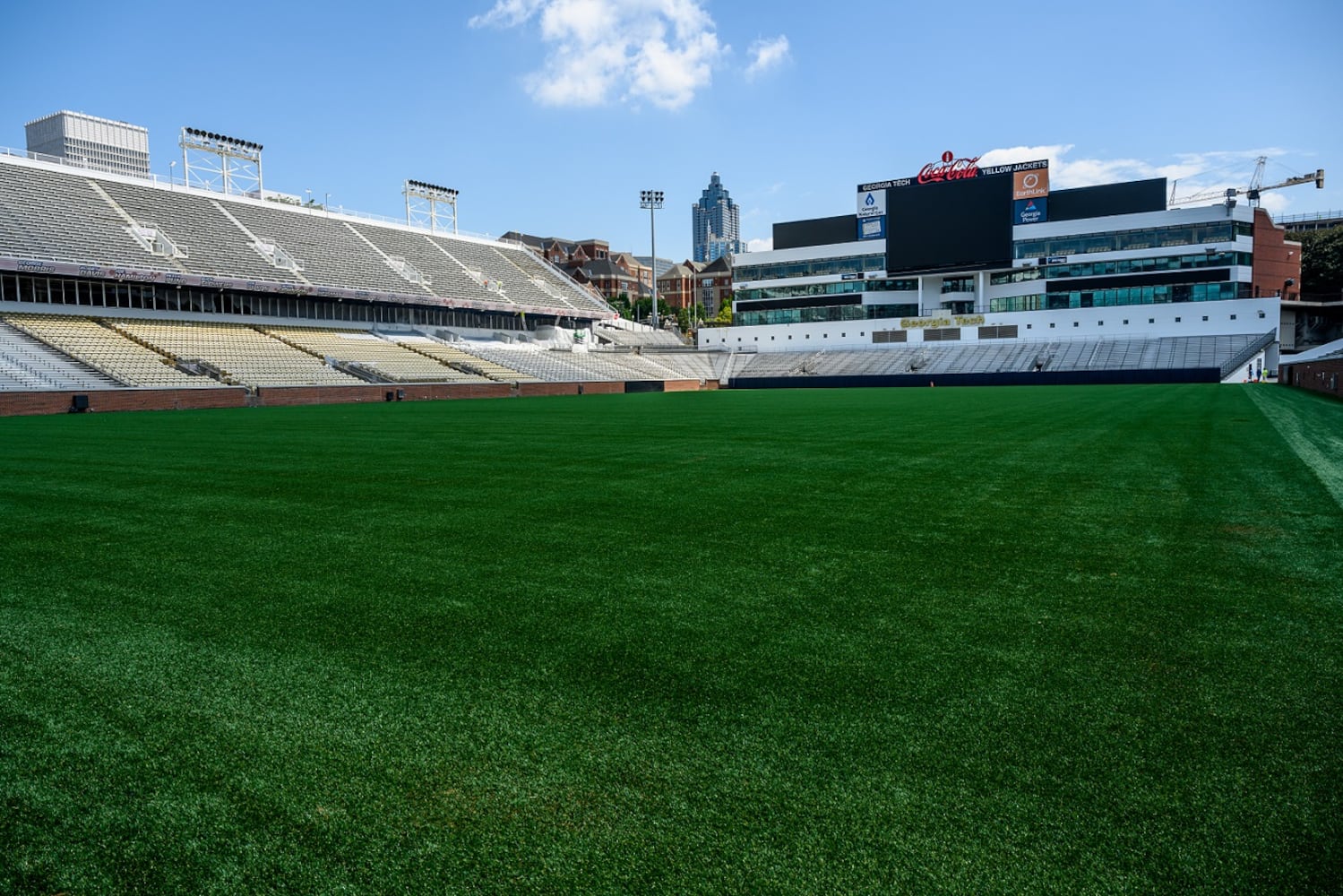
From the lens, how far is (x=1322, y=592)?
13.6 ft

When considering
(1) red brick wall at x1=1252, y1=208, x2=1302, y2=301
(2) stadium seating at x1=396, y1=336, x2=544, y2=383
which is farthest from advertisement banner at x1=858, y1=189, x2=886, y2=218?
(1) red brick wall at x1=1252, y1=208, x2=1302, y2=301

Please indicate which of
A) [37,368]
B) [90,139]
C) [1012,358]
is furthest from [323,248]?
[90,139]

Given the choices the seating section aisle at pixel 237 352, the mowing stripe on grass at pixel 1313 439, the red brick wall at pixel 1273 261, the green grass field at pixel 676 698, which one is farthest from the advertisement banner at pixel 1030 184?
the green grass field at pixel 676 698

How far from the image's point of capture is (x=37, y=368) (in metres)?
29.7

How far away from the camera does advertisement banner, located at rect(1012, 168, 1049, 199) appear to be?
58.8 m

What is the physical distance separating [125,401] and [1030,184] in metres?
59.7

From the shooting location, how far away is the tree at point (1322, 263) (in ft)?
251

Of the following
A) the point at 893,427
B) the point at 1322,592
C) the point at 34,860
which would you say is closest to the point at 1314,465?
the point at 1322,592

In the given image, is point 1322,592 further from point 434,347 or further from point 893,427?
point 434,347

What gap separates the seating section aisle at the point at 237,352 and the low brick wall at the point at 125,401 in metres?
2.63

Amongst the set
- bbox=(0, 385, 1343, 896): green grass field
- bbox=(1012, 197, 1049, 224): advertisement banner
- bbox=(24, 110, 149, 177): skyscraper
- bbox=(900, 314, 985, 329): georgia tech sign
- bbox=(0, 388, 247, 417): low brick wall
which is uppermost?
bbox=(24, 110, 149, 177): skyscraper

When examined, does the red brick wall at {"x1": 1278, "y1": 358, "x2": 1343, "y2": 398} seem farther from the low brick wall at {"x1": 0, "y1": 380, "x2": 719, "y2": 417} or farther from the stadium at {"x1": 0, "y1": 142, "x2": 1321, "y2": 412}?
the low brick wall at {"x1": 0, "y1": 380, "x2": 719, "y2": 417}

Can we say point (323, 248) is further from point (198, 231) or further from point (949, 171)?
point (949, 171)

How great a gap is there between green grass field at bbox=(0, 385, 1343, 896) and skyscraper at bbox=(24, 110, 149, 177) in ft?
406
